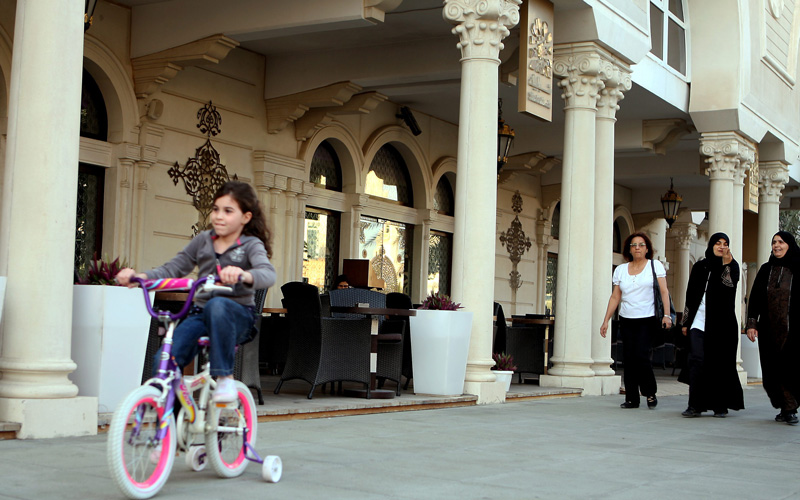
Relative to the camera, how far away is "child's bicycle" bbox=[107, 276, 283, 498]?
155 inches

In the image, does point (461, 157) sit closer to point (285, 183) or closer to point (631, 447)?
point (631, 447)

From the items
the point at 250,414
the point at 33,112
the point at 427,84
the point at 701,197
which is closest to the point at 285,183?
the point at 427,84

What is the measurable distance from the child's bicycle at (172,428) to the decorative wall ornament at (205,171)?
839 centimetres

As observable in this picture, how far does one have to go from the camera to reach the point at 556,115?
16.9 m

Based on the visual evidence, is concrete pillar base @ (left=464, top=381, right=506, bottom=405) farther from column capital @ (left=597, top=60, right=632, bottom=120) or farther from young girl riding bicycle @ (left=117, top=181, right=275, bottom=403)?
young girl riding bicycle @ (left=117, top=181, right=275, bottom=403)

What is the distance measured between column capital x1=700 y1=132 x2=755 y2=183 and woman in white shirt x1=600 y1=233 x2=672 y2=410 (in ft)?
22.5

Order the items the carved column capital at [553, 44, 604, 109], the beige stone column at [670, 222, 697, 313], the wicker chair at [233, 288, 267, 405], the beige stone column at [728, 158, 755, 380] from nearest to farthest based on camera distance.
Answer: the wicker chair at [233, 288, 267, 405] → the carved column capital at [553, 44, 604, 109] → the beige stone column at [728, 158, 755, 380] → the beige stone column at [670, 222, 697, 313]

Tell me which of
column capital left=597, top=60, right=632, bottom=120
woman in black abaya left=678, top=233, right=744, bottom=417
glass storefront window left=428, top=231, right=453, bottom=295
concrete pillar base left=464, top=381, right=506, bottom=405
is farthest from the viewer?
glass storefront window left=428, top=231, right=453, bottom=295

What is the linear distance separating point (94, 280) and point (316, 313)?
226 centimetres

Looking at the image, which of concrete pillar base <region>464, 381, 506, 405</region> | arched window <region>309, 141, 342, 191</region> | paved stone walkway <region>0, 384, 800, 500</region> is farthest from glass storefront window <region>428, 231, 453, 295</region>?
paved stone walkway <region>0, 384, 800, 500</region>

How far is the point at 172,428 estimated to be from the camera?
4.15 meters

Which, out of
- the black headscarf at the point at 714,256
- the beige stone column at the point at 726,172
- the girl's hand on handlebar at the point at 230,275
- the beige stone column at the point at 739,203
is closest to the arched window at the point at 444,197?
the beige stone column at the point at 726,172

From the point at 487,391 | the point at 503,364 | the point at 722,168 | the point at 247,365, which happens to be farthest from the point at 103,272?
the point at 722,168

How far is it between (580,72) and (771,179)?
892 centimetres
